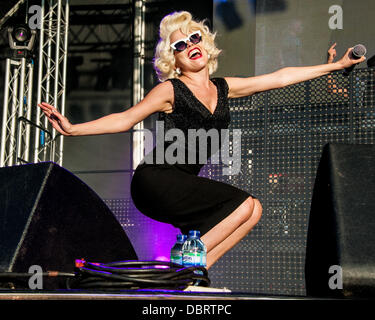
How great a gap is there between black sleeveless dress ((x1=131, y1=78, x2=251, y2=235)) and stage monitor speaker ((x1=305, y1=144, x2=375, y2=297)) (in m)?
1.06

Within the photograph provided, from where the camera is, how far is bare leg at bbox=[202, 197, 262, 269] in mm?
2227

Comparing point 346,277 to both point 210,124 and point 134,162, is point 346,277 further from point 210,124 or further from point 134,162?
point 134,162

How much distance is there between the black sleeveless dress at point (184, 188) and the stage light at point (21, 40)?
4.60m

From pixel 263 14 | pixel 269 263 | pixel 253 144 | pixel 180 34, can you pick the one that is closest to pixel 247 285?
pixel 269 263

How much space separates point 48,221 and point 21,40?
5358mm

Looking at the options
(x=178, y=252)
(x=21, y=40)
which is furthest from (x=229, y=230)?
(x=21, y=40)

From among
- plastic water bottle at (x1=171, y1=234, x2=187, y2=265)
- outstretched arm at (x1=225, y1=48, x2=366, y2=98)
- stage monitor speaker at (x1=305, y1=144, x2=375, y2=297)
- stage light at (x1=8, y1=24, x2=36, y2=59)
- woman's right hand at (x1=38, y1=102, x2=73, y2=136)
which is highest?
stage light at (x1=8, y1=24, x2=36, y2=59)

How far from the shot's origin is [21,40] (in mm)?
6371

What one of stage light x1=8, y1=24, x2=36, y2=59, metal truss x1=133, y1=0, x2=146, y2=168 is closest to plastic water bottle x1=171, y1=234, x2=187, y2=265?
stage light x1=8, y1=24, x2=36, y2=59

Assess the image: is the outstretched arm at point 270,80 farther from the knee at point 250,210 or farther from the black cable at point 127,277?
the black cable at point 127,277

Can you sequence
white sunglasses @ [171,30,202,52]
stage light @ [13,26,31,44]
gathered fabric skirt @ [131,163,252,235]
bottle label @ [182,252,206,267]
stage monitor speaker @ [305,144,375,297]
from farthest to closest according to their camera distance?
stage light @ [13,26,31,44] → white sunglasses @ [171,30,202,52] → gathered fabric skirt @ [131,163,252,235] → bottle label @ [182,252,206,267] → stage monitor speaker @ [305,144,375,297]

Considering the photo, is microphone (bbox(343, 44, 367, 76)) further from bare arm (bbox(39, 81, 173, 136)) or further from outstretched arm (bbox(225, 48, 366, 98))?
bare arm (bbox(39, 81, 173, 136))

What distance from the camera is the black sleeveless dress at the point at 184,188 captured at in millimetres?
2189

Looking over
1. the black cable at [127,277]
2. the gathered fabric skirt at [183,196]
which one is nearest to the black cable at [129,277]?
the black cable at [127,277]
